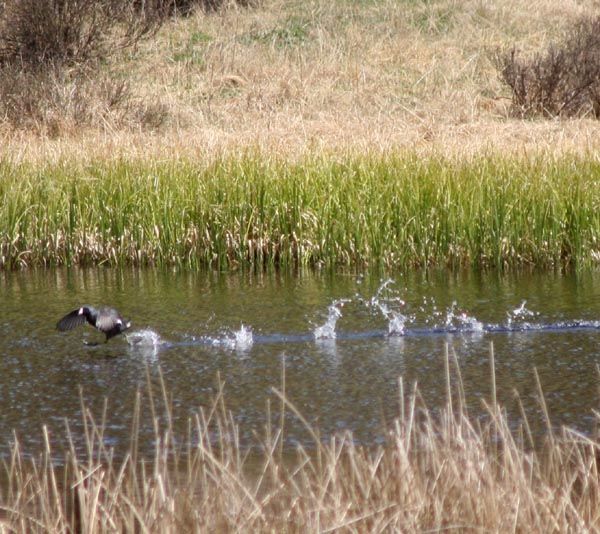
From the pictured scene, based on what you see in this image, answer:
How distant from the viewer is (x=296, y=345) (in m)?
7.57

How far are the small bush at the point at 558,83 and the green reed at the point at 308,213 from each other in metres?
8.35

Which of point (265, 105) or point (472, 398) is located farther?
point (265, 105)

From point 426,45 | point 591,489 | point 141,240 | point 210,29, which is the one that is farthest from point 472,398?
point 210,29

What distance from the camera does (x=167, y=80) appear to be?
895 inches

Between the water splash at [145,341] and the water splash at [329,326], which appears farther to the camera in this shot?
the water splash at [329,326]


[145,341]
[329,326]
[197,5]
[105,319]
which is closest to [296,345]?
[329,326]

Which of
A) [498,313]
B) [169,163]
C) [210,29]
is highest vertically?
[210,29]

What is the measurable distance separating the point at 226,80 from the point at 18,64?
370 centimetres

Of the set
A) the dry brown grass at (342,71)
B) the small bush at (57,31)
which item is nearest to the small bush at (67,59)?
the small bush at (57,31)

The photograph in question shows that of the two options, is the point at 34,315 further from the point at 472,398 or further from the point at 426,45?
the point at 426,45

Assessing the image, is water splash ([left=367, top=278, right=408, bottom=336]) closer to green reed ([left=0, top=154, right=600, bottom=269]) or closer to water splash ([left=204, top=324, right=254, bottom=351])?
water splash ([left=204, top=324, right=254, bottom=351])

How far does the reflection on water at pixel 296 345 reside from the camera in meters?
5.97

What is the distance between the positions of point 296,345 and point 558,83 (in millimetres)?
13061

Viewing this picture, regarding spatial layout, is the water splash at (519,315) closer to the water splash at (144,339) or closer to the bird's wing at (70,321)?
the water splash at (144,339)
